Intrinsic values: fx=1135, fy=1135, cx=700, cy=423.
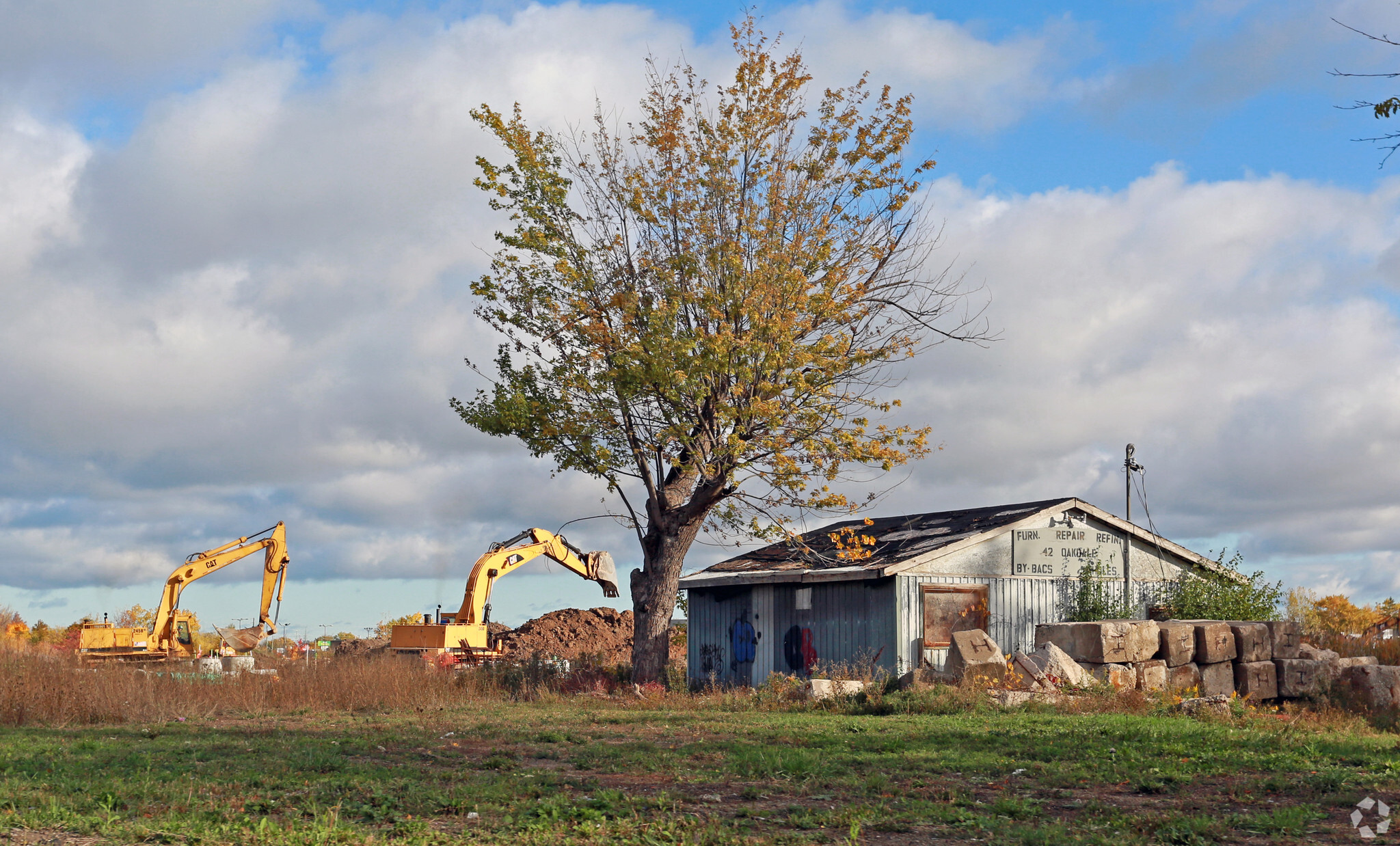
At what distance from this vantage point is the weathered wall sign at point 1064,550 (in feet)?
80.0

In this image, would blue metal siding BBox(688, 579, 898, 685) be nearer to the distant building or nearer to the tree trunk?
the distant building

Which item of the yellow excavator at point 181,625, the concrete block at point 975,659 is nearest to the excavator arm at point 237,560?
the yellow excavator at point 181,625

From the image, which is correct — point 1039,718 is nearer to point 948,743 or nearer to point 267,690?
point 948,743

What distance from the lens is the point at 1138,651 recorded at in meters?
20.6

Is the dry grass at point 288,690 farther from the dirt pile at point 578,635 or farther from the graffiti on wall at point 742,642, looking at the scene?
the dirt pile at point 578,635

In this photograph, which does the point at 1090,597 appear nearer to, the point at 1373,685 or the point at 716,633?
the point at 1373,685

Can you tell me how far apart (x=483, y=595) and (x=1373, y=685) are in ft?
65.9

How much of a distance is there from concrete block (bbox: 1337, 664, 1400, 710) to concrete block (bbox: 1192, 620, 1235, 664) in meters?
2.39

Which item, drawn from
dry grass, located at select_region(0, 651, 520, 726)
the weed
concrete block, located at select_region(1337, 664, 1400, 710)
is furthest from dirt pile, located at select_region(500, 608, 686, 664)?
the weed

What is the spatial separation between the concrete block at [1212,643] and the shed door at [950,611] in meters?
4.11

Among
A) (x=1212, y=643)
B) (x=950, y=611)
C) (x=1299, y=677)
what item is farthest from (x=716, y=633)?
(x=1299, y=677)

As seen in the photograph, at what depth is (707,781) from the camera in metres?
10.1

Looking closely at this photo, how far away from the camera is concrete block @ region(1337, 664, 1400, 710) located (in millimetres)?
21250

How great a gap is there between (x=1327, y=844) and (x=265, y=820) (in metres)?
7.14
